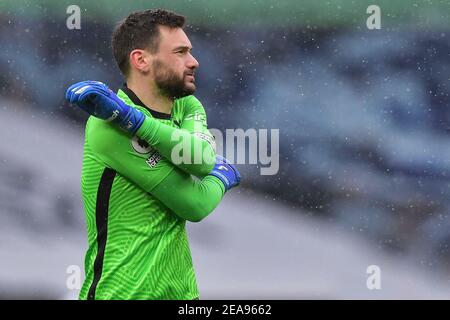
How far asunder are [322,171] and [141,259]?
3.05m

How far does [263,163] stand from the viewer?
5.44m

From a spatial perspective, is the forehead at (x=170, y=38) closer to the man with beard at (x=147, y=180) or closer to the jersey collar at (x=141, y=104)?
the man with beard at (x=147, y=180)

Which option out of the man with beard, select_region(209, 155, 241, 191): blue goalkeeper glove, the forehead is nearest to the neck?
the man with beard

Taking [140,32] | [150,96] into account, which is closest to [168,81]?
[150,96]

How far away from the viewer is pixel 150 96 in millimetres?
2641

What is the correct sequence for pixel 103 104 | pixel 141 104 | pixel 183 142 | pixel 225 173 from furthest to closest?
pixel 225 173, pixel 141 104, pixel 183 142, pixel 103 104

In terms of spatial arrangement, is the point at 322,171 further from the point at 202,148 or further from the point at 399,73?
the point at 202,148

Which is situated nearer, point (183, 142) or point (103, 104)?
point (103, 104)

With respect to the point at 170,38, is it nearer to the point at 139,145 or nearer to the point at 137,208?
the point at 139,145

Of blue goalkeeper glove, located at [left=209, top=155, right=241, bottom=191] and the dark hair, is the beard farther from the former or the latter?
blue goalkeeper glove, located at [left=209, top=155, right=241, bottom=191]

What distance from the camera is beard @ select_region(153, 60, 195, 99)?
263 cm

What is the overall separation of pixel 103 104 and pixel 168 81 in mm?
318

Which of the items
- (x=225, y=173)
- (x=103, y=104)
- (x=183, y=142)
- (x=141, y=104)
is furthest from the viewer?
(x=225, y=173)

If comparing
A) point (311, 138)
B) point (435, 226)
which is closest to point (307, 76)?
point (311, 138)
